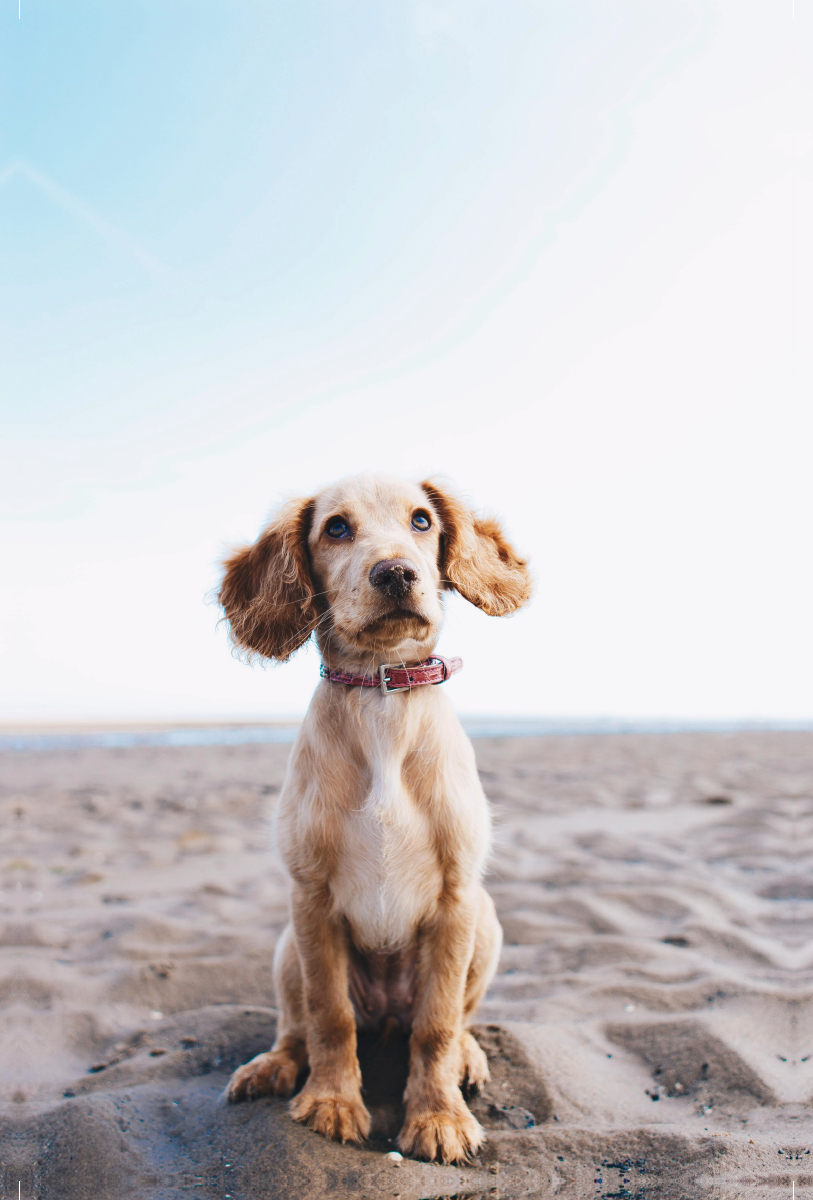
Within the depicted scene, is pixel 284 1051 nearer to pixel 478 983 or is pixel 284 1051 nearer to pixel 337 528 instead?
pixel 478 983

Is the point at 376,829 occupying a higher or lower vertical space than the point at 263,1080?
higher

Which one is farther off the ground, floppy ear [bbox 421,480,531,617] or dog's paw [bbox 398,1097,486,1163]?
floppy ear [bbox 421,480,531,617]

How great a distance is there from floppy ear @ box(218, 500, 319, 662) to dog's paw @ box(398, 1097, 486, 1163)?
5.08ft

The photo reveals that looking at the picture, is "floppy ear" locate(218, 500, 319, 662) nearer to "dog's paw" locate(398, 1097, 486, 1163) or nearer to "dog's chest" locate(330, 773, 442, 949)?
"dog's chest" locate(330, 773, 442, 949)

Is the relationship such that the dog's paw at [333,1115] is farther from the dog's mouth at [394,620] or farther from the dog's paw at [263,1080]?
the dog's mouth at [394,620]

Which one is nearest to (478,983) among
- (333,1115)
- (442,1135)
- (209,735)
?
(442,1135)

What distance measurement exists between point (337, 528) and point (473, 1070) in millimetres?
1982

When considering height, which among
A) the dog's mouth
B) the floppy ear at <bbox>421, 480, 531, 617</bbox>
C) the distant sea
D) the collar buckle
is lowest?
the distant sea

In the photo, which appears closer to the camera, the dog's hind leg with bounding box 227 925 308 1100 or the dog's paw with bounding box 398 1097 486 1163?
the dog's paw with bounding box 398 1097 486 1163

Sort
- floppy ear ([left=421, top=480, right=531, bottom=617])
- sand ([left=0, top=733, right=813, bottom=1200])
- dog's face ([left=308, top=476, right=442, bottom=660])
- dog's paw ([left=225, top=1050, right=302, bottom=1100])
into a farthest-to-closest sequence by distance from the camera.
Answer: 1. floppy ear ([left=421, top=480, right=531, bottom=617])
2. dog's paw ([left=225, top=1050, right=302, bottom=1100])
3. dog's face ([left=308, top=476, right=442, bottom=660])
4. sand ([left=0, top=733, right=813, bottom=1200])

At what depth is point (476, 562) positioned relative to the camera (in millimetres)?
2846

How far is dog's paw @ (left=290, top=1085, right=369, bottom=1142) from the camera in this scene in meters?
2.25

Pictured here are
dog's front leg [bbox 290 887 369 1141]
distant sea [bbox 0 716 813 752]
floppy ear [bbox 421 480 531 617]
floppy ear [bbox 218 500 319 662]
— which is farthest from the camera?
distant sea [bbox 0 716 813 752]

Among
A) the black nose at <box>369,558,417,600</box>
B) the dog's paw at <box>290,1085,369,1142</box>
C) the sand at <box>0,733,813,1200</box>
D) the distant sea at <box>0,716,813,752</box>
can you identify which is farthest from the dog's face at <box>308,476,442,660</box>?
the distant sea at <box>0,716,813,752</box>
